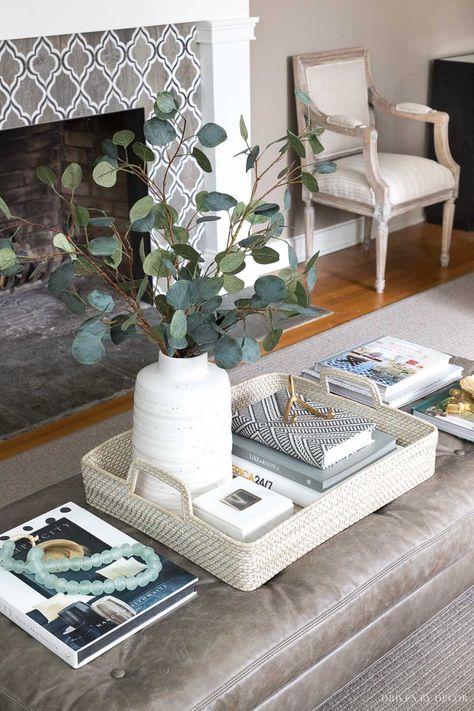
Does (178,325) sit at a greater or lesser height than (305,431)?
greater

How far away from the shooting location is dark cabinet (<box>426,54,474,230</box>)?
15.5 ft

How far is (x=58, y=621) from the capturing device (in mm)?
1415

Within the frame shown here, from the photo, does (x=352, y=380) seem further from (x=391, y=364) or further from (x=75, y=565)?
(x=75, y=565)

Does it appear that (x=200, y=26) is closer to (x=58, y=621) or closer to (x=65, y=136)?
(x=65, y=136)

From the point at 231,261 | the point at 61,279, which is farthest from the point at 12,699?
the point at 231,261

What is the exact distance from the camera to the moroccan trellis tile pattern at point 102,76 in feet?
10.3

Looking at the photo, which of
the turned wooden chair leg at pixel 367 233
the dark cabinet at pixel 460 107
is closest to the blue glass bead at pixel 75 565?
the turned wooden chair leg at pixel 367 233

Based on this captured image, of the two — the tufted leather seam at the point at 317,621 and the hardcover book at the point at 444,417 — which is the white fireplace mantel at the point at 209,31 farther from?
the tufted leather seam at the point at 317,621

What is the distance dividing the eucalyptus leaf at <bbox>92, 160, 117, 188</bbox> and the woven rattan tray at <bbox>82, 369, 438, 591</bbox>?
483 mm

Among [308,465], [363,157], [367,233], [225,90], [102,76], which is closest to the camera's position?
[308,465]

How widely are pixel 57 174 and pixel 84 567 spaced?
272 cm

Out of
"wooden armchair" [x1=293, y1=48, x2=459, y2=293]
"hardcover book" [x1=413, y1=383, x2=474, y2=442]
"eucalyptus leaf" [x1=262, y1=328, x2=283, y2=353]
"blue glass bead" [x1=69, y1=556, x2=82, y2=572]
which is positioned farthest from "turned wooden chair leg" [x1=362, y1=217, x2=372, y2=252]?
"blue glass bead" [x1=69, y1=556, x2=82, y2=572]

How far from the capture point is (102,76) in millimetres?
3375

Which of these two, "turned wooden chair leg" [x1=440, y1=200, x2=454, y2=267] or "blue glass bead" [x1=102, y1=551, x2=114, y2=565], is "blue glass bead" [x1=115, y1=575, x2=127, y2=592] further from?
"turned wooden chair leg" [x1=440, y1=200, x2=454, y2=267]
